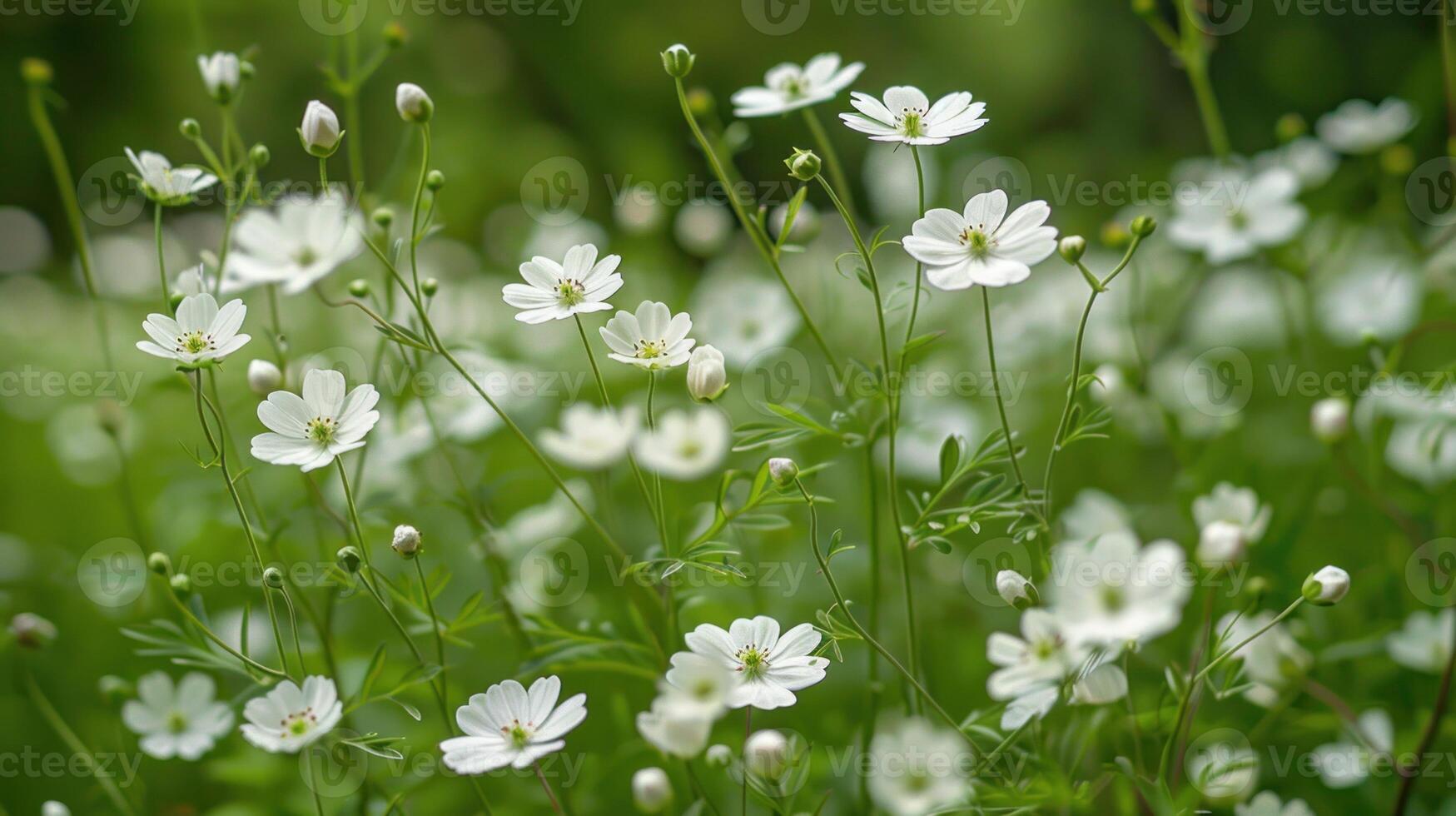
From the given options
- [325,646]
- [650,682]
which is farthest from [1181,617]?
[325,646]

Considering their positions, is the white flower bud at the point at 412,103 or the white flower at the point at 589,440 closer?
the white flower bud at the point at 412,103

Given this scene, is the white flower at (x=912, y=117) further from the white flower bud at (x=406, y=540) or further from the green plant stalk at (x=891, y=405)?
the white flower bud at (x=406, y=540)

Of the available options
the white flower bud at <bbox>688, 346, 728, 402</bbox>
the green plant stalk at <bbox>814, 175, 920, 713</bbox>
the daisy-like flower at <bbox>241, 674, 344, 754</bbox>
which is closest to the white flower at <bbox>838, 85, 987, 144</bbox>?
the green plant stalk at <bbox>814, 175, 920, 713</bbox>

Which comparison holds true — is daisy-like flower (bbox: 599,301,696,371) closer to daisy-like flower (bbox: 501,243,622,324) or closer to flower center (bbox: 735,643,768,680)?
daisy-like flower (bbox: 501,243,622,324)

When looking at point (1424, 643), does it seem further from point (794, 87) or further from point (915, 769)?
point (794, 87)

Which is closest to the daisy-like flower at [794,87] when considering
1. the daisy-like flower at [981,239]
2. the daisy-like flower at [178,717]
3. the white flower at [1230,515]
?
the daisy-like flower at [981,239]

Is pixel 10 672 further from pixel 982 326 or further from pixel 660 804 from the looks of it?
pixel 982 326
